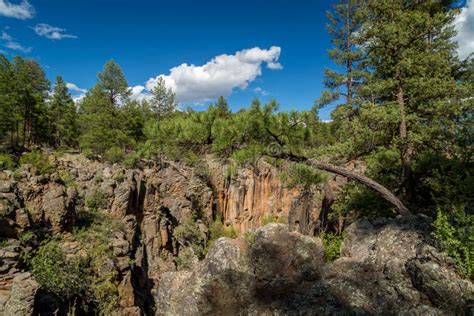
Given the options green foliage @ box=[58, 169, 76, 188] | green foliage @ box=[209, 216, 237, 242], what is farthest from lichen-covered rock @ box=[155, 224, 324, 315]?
green foliage @ box=[209, 216, 237, 242]

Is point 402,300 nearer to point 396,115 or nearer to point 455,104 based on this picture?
point 396,115

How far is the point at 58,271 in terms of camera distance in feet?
31.4

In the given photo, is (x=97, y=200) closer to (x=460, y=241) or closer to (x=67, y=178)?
(x=67, y=178)

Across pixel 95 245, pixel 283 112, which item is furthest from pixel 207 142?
pixel 95 245

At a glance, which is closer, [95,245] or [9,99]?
[95,245]

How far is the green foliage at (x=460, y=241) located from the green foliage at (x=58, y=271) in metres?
10.6

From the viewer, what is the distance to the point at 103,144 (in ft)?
86.8

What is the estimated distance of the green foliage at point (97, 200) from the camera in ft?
53.2

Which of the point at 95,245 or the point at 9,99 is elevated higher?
the point at 9,99

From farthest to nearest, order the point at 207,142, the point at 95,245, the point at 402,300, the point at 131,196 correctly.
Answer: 1. the point at 131,196
2. the point at 95,245
3. the point at 207,142
4. the point at 402,300

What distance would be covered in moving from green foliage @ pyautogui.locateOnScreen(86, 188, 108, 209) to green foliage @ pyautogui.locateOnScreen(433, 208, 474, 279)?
1634 centimetres

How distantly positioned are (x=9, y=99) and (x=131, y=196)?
16.8 m

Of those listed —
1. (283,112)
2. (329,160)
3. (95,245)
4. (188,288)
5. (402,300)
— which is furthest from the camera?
(95,245)

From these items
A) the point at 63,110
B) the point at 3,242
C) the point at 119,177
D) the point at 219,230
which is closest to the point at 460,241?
the point at 3,242
